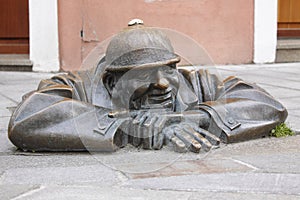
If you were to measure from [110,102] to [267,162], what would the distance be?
1.03 metres

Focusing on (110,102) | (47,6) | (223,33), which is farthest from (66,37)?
(110,102)

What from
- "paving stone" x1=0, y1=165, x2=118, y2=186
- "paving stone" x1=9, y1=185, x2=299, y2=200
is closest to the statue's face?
"paving stone" x1=0, y1=165, x2=118, y2=186

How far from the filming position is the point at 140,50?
369 centimetres

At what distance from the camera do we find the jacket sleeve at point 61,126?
3730 millimetres

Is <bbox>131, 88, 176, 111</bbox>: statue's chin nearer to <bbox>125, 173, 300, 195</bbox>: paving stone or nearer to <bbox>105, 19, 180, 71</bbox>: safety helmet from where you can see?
<bbox>105, 19, 180, 71</bbox>: safety helmet

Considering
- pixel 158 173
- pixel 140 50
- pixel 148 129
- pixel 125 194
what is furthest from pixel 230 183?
pixel 140 50

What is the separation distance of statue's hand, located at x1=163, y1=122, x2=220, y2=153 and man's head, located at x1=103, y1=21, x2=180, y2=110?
0.19 metres

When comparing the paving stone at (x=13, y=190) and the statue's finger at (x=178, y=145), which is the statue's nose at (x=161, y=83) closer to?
the statue's finger at (x=178, y=145)

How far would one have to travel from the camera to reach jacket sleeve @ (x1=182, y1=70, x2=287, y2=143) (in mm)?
3982

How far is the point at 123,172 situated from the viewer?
3.38 meters

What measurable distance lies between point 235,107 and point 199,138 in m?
0.44

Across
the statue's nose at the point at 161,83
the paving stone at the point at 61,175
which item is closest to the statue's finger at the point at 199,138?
the statue's nose at the point at 161,83

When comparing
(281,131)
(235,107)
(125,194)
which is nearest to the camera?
(125,194)

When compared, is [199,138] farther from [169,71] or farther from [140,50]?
[140,50]
